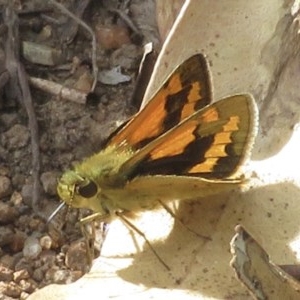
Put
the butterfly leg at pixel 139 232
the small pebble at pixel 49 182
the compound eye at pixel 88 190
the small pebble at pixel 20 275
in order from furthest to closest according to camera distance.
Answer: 1. the small pebble at pixel 49 182
2. the small pebble at pixel 20 275
3. the compound eye at pixel 88 190
4. the butterfly leg at pixel 139 232

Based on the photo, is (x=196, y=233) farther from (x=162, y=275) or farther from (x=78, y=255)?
(x=78, y=255)

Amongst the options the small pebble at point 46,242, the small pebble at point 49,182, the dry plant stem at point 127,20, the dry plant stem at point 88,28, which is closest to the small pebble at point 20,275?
the small pebble at point 46,242

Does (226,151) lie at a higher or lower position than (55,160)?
higher

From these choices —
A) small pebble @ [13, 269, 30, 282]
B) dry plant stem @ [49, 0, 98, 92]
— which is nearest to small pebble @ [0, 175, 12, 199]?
small pebble @ [13, 269, 30, 282]

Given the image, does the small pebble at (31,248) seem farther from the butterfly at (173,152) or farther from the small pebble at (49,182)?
the butterfly at (173,152)

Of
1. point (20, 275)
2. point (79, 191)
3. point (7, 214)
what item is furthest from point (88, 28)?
point (79, 191)

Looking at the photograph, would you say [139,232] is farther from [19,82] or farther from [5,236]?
[19,82]

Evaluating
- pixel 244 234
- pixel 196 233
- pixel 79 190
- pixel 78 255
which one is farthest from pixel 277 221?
pixel 78 255
